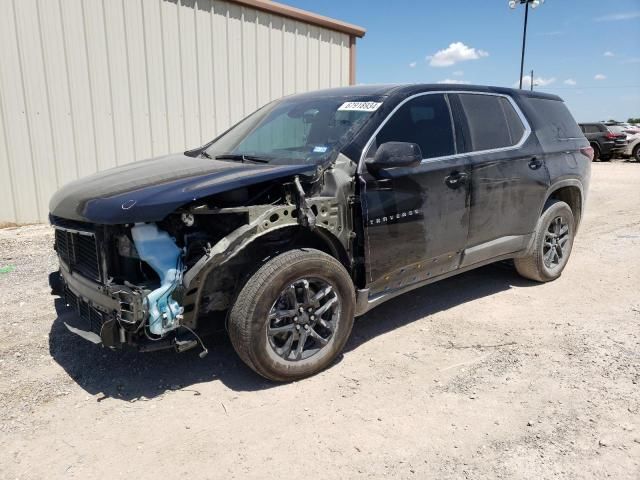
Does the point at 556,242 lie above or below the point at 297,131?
below

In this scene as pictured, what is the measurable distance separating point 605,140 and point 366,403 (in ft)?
77.2

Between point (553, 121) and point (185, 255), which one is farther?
point (553, 121)

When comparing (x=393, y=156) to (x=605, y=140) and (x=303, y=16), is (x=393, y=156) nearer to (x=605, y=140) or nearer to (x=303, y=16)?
(x=303, y=16)

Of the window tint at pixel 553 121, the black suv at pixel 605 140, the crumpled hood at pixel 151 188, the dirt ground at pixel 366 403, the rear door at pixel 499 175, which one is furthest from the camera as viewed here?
the black suv at pixel 605 140

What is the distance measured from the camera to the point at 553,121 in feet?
17.8

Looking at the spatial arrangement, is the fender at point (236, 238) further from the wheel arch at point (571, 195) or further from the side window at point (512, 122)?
the wheel arch at point (571, 195)

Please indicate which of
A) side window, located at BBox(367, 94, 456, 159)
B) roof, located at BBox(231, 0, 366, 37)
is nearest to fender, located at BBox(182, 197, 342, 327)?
side window, located at BBox(367, 94, 456, 159)

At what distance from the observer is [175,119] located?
9086 millimetres

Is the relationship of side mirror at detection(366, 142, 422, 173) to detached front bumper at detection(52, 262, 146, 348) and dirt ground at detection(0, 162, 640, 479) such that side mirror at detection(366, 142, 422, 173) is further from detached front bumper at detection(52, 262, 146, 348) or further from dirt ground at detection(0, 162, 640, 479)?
detached front bumper at detection(52, 262, 146, 348)

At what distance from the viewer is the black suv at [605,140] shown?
22.8 m

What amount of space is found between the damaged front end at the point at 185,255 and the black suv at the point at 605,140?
22.6 meters

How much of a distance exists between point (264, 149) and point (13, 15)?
18.3 ft

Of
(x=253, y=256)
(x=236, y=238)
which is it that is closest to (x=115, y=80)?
(x=253, y=256)

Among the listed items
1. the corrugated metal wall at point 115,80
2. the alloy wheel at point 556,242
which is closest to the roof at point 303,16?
the corrugated metal wall at point 115,80
